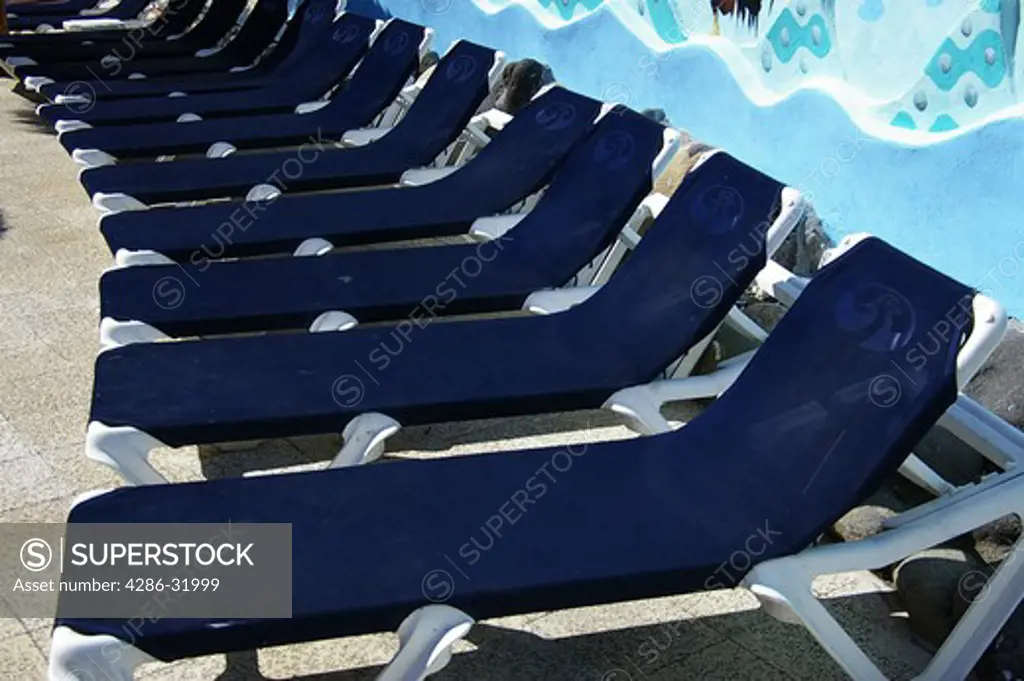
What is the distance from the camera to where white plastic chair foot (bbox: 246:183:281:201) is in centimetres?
484

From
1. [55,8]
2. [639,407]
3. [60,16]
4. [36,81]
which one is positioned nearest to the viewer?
[639,407]

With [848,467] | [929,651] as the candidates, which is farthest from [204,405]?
[929,651]

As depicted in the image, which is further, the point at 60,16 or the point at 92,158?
the point at 60,16

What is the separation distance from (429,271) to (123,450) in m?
1.38

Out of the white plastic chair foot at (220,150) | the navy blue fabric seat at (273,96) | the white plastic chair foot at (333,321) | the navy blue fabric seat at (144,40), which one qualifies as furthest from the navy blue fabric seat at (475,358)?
the navy blue fabric seat at (144,40)

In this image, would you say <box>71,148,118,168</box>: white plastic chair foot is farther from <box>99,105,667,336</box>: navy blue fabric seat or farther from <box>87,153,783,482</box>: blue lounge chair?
<box>87,153,783,482</box>: blue lounge chair

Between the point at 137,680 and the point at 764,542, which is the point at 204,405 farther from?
the point at 764,542

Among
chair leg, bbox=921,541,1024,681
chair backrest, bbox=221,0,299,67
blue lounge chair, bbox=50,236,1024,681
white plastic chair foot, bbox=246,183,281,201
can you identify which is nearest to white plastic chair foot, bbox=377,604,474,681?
blue lounge chair, bbox=50,236,1024,681

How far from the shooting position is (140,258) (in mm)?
4109

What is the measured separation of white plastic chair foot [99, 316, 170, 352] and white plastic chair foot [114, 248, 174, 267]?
22.8 inches

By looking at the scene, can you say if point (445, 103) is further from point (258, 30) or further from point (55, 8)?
point (55, 8)

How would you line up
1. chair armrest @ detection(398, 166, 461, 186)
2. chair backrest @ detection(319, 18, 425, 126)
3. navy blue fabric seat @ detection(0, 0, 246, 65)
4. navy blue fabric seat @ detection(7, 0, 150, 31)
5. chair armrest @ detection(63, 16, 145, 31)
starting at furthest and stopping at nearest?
chair armrest @ detection(63, 16, 145, 31) → navy blue fabric seat @ detection(7, 0, 150, 31) → navy blue fabric seat @ detection(0, 0, 246, 65) → chair backrest @ detection(319, 18, 425, 126) → chair armrest @ detection(398, 166, 461, 186)

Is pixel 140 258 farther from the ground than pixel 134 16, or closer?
farther from the ground

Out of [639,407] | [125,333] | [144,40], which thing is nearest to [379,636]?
[639,407]
